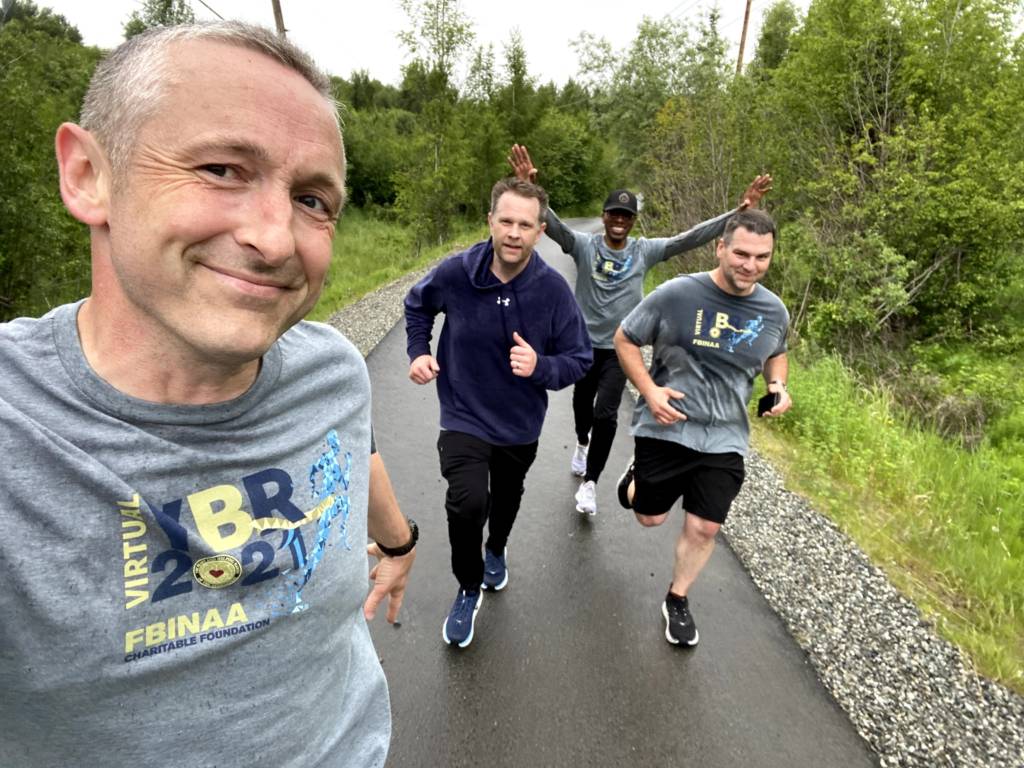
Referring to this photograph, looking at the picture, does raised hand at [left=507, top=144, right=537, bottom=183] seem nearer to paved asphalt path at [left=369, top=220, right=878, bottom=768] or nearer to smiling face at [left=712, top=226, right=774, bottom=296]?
smiling face at [left=712, top=226, right=774, bottom=296]

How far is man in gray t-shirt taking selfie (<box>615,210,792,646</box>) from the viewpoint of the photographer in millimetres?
3096

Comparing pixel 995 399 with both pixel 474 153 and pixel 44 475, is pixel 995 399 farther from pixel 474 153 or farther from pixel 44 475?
pixel 474 153

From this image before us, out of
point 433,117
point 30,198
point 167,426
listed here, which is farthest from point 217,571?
point 433,117

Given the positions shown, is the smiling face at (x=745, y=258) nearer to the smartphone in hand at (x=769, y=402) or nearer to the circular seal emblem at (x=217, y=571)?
the smartphone in hand at (x=769, y=402)

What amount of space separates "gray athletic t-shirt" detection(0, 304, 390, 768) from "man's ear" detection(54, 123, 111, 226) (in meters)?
0.18

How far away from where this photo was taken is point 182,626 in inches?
34.4

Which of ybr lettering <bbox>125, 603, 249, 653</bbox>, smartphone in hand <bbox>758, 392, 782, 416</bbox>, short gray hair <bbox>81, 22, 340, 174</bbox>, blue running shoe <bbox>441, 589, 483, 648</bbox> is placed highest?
short gray hair <bbox>81, 22, 340, 174</bbox>

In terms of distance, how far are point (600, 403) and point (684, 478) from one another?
1308 millimetres

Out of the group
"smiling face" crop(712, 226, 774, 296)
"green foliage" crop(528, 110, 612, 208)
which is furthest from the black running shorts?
"green foliage" crop(528, 110, 612, 208)

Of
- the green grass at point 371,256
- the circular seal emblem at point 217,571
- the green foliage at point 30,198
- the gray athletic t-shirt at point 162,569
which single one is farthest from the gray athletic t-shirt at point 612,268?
the green foliage at point 30,198

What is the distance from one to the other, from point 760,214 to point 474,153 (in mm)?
27922

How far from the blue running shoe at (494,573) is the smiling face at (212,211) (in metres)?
2.85

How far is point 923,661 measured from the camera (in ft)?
9.52

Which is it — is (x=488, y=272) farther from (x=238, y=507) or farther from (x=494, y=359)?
(x=238, y=507)
